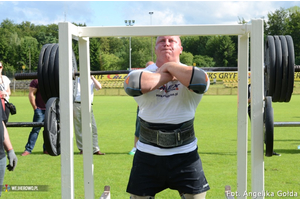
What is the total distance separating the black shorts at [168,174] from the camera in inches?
110

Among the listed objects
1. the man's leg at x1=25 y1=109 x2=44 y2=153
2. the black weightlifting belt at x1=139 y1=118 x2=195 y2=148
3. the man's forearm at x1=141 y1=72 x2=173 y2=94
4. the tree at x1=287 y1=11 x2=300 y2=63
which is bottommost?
the man's leg at x1=25 y1=109 x2=44 y2=153

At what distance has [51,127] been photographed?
2830mm

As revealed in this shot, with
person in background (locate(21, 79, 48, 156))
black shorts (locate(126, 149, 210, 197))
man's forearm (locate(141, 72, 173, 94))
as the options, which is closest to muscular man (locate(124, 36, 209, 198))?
black shorts (locate(126, 149, 210, 197))

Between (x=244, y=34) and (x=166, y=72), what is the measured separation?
0.61m

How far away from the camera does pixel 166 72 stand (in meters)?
2.65

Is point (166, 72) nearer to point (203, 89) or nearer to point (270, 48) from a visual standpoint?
point (203, 89)

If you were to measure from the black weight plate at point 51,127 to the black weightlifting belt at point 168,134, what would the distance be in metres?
0.68

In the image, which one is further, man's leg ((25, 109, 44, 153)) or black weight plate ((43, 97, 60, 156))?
man's leg ((25, 109, 44, 153))

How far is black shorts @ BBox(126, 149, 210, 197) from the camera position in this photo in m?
2.80

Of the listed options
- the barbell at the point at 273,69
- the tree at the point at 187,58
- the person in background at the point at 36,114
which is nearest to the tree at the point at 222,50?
the tree at the point at 187,58

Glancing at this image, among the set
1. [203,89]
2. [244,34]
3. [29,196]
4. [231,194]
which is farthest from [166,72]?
[29,196]

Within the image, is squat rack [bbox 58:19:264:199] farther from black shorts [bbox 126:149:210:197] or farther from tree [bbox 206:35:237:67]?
tree [bbox 206:35:237:67]

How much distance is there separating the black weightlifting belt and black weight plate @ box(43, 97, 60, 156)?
26.8 inches

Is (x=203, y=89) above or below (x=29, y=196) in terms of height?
above
